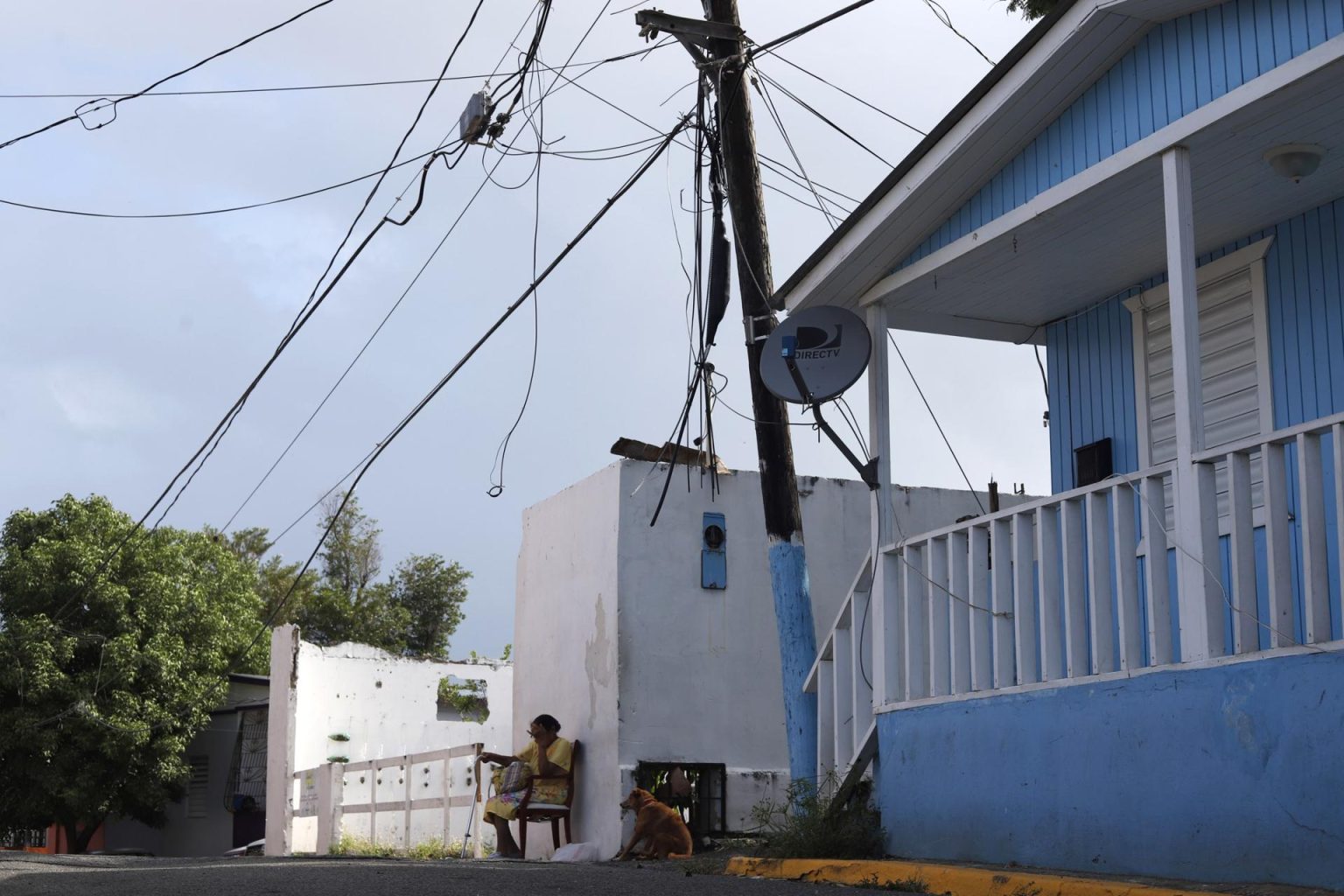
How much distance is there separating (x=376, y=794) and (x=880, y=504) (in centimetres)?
1098

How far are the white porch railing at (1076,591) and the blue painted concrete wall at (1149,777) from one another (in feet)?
0.51

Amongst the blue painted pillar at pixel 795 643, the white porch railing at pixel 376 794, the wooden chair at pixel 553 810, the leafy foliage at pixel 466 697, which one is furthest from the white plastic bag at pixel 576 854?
the leafy foliage at pixel 466 697

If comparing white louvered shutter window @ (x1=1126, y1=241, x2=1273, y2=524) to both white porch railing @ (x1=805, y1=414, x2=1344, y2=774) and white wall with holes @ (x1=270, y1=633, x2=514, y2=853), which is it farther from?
white wall with holes @ (x1=270, y1=633, x2=514, y2=853)

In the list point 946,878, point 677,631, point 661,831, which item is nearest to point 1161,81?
point 946,878

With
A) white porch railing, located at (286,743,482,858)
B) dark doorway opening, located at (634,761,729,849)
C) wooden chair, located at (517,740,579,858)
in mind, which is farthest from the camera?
white porch railing, located at (286,743,482,858)

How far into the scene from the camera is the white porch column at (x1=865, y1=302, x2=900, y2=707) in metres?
9.12

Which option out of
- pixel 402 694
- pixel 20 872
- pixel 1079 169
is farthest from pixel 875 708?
pixel 402 694

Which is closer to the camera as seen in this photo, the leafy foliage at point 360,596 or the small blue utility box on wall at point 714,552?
the small blue utility box on wall at point 714,552

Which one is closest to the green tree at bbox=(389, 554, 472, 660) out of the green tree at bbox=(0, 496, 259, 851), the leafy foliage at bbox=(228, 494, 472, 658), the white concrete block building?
the leafy foliage at bbox=(228, 494, 472, 658)

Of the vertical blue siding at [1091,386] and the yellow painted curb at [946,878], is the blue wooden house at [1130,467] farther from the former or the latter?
the yellow painted curb at [946,878]

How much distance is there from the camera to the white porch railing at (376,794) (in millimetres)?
14758

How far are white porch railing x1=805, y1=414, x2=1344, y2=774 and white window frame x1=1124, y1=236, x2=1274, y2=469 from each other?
0.39 metres

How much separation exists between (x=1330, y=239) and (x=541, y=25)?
641cm

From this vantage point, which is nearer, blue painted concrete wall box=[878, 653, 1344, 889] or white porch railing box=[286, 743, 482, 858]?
blue painted concrete wall box=[878, 653, 1344, 889]
